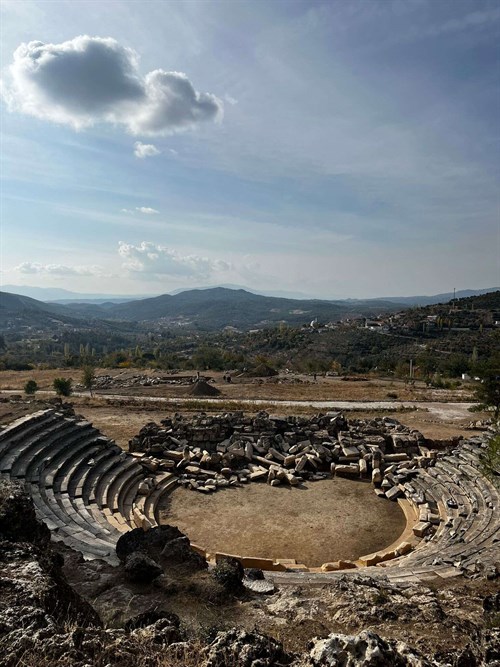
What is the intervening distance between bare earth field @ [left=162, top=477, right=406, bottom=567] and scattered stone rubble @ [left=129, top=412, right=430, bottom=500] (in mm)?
829

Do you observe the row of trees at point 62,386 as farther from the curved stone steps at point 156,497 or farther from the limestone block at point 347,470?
the limestone block at point 347,470

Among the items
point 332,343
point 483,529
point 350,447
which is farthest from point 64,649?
point 332,343

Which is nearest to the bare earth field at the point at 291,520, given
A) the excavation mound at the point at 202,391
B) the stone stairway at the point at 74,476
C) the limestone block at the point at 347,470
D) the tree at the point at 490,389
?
the limestone block at the point at 347,470

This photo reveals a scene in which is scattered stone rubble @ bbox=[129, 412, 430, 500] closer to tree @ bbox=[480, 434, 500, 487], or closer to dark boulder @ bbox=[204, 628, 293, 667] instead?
tree @ bbox=[480, 434, 500, 487]

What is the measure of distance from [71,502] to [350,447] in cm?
1302

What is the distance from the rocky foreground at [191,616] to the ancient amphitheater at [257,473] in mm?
2175

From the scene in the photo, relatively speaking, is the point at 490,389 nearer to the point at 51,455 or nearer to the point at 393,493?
the point at 393,493

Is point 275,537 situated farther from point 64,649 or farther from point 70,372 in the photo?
point 70,372

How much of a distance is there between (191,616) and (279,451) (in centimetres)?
1441

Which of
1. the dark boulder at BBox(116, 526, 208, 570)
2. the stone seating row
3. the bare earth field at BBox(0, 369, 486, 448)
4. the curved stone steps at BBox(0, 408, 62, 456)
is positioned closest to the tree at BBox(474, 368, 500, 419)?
the bare earth field at BBox(0, 369, 486, 448)

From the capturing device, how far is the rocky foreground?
4180mm

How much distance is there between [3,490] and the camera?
26.5 feet

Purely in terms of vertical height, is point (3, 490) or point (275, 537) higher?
point (3, 490)

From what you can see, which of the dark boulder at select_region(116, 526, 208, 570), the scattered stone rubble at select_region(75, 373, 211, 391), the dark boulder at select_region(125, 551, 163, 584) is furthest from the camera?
the scattered stone rubble at select_region(75, 373, 211, 391)
